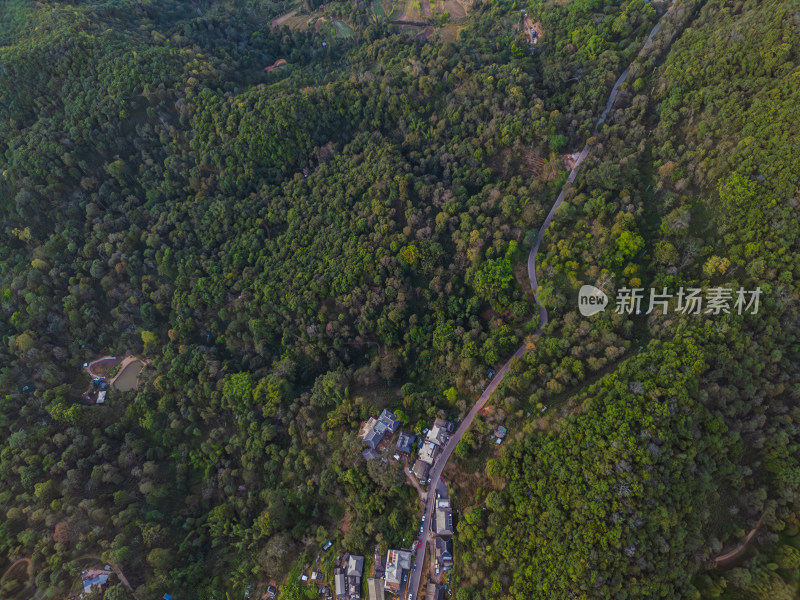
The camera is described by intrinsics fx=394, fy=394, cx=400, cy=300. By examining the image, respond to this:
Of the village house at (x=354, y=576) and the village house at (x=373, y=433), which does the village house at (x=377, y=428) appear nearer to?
the village house at (x=373, y=433)

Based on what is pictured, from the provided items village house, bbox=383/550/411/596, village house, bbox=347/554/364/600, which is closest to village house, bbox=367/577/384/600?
village house, bbox=383/550/411/596

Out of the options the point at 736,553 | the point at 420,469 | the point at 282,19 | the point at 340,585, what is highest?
the point at 282,19

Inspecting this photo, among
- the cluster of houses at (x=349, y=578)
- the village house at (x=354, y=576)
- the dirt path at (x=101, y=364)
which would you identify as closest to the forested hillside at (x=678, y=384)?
the village house at (x=354, y=576)

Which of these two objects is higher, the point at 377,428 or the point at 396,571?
the point at 377,428

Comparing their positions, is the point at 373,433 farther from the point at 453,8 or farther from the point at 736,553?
the point at 453,8

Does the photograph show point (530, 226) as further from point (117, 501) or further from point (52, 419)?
point (52, 419)

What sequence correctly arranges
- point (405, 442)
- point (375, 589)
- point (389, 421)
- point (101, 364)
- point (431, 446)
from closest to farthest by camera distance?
point (375, 589), point (431, 446), point (405, 442), point (389, 421), point (101, 364)

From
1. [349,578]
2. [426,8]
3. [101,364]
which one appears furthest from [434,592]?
[426,8]
